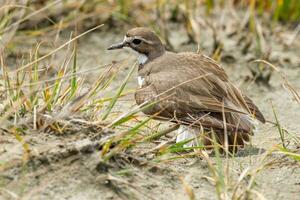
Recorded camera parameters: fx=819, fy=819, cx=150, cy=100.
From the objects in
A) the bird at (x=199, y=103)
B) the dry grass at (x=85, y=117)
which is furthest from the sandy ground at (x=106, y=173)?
the bird at (x=199, y=103)

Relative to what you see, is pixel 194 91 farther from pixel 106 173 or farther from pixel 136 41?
pixel 106 173

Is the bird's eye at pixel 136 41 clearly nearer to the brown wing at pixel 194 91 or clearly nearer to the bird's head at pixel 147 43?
the bird's head at pixel 147 43

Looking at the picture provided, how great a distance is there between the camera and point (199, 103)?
19.2 ft

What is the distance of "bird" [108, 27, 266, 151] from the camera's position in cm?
573

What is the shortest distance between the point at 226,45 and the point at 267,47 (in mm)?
438

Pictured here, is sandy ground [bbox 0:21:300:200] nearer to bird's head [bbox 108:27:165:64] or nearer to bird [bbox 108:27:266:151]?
bird [bbox 108:27:266:151]

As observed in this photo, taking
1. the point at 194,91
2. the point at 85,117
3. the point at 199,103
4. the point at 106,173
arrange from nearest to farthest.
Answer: the point at 106,173 → the point at 85,117 → the point at 199,103 → the point at 194,91

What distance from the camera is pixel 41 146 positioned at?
4.88 m

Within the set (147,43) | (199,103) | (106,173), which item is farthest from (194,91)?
(106,173)

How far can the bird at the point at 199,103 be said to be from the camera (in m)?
5.73

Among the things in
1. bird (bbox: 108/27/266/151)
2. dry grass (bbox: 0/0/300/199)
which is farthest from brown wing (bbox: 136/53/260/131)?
dry grass (bbox: 0/0/300/199)

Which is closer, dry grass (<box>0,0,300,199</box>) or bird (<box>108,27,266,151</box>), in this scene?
dry grass (<box>0,0,300,199</box>)

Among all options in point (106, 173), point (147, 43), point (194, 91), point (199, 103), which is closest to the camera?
point (106, 173)

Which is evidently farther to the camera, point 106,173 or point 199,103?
point 199,103
